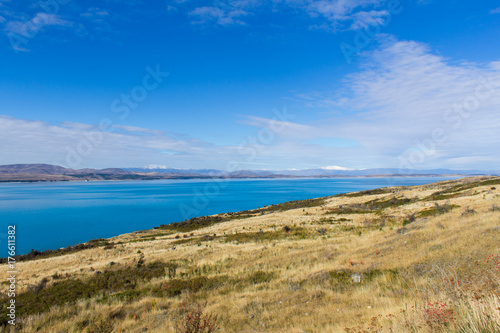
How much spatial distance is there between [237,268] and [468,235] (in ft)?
38.1

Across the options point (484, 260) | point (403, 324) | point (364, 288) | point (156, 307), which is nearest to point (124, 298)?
point (156, 307)

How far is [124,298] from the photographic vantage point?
1135 cm

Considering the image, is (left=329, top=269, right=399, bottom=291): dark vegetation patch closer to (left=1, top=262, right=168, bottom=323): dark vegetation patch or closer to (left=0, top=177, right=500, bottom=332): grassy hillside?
(left=0, top=177, right=500, bottom=332): grassy hillside

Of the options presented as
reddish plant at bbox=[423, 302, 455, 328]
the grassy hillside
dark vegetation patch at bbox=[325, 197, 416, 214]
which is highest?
reddish plant at bbox=[423, 302, 455, 328]

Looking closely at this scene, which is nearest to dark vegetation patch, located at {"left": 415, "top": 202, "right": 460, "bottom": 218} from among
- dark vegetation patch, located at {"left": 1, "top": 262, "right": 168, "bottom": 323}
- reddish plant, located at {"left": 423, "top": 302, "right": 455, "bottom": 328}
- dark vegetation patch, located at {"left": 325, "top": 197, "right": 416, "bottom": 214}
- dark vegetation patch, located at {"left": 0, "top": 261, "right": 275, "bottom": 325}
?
dark vegetation patch, located at {"left": 325, "top": 197, "right": 416, "bottom": 214}

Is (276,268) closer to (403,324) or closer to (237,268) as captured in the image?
(237,268)

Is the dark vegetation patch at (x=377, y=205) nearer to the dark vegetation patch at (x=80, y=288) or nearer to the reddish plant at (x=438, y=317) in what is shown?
the dark vegetation patch at (x=80, y=288)

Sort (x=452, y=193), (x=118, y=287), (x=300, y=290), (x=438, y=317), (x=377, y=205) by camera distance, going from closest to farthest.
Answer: (x=438, y=317)
(x=300, y=290)
(x=118, y=287)
(x=452, y=193)
(x=377, y=205)

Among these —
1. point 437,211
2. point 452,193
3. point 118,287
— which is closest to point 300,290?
point 118,287

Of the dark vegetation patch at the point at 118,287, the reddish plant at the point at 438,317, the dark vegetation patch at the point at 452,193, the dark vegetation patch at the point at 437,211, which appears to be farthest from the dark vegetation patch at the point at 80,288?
the dark vegetation patch at the point at 452,193

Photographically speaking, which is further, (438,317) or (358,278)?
(358,278)

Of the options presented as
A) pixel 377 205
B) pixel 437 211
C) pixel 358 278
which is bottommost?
pixel 377 205

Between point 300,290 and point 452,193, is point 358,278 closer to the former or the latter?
point 300,290

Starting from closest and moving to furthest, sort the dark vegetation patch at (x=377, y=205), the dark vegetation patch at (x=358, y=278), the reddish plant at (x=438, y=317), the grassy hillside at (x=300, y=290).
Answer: the reddish plant at (x=438, y=317), the grassy hillside at (x=300, y=290), the dark vegetation patch at (x=358, y=278), the dark vegetation patch at (x=377, y=205)
